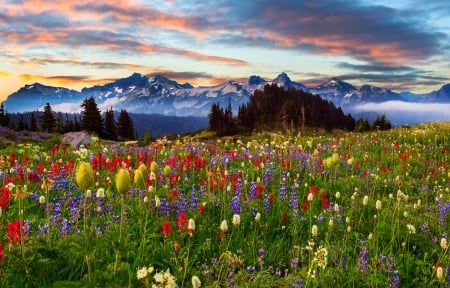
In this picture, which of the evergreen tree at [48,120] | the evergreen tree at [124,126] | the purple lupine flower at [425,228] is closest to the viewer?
the purple lupine flower at [425,228]

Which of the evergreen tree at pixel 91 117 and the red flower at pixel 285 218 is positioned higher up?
the evergreen tree at pixel 91 117

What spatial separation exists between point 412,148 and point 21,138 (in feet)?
61.5

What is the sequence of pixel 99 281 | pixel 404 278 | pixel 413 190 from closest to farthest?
pixel 99 281 < pixel 404 278 < pixel 413 190

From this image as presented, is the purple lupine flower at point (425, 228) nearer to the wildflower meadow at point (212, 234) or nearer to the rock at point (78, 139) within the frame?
the wildflower meadow at point (212, 234)

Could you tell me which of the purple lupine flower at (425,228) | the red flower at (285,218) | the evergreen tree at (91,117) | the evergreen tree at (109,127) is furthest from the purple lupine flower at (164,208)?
the evergreen tree at (109,127)

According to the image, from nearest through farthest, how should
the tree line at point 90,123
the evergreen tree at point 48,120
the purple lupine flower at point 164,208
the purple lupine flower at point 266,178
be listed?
1. the purple lupine flower at point 164,208
2. the purple lupine flower at point 266,178
3. the tree line at point 90,123
4. the evergreen tree at point 48,120

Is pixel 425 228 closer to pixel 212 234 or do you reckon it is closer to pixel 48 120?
pixel 212 234

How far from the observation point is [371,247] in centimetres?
557

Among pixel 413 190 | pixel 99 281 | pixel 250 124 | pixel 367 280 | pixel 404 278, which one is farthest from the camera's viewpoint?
pixel 250 124

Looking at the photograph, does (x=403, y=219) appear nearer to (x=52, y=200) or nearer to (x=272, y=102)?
(x=52, y=200)

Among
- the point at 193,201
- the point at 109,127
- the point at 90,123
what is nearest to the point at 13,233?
the point at 193,201

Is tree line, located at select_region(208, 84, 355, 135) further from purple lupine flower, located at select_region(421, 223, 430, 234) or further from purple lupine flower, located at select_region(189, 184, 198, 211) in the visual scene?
purple lupine flower, located at select_region(421, 223, 430, 234)

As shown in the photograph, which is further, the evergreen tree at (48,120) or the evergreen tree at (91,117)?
the evergreen tree at (48,120)

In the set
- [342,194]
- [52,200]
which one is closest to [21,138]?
[52,200]
